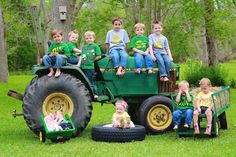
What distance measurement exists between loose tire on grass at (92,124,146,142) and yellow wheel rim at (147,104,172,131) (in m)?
0.91

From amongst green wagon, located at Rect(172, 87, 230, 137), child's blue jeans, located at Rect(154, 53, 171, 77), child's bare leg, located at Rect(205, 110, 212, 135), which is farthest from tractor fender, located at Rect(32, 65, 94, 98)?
child's bare leg, located at Rect(205, 110, 212, 135)

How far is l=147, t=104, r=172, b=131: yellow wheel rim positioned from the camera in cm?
1023

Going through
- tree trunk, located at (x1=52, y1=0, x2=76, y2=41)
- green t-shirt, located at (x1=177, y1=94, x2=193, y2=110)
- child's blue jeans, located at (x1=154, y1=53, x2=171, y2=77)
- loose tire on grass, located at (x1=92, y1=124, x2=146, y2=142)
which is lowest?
loose tire on grass, located at (x1=92, y1=124, x2=146, y2=142)

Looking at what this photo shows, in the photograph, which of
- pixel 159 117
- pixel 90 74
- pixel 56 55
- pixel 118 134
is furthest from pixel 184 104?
pixel 56 55

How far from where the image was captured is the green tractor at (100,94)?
9602mm

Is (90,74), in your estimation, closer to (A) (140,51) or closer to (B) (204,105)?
(A) (140,51)

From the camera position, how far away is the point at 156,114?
10.3 m

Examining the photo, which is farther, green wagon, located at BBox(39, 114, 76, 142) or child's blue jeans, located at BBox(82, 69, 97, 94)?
child's blue jeans, located at BBox(82, 69, 97, 94)

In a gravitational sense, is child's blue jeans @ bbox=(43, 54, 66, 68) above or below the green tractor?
above

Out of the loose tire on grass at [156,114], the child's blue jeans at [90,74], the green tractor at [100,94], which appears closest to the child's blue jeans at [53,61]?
the green tractor at [100,94]

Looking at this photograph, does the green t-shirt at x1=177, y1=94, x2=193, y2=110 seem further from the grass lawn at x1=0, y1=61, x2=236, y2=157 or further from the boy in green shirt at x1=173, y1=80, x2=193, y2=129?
the grass lawn at x1=0, y1=61, x2=236, y2=157

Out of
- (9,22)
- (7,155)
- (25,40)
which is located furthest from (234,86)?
(25,40)

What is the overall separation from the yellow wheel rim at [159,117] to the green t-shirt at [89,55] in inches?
57.4

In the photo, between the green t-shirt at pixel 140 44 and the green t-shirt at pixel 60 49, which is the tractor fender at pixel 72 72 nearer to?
the green t-shirt at pixel 60 49
